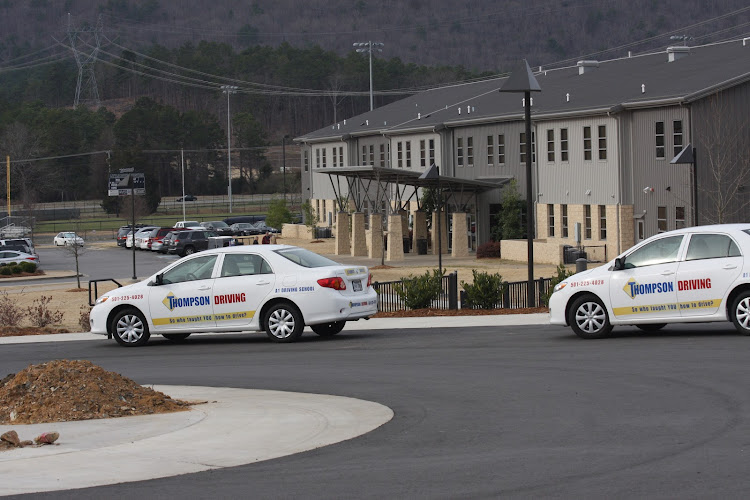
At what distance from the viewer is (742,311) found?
15742mm

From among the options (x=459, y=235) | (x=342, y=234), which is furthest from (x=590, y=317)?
(x=342, y=234)

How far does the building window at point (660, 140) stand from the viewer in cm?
4535

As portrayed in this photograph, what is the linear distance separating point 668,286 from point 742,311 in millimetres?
1063

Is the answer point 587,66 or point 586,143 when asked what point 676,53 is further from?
point 586,143

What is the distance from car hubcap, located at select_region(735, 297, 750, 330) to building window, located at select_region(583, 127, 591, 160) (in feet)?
A: 114

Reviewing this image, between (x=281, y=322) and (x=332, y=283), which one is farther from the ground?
(x=332, y=283)

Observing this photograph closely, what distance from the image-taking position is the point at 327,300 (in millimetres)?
18062

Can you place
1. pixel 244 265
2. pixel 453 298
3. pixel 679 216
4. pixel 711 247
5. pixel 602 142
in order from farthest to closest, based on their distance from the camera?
pixel 602 142, pixel 679 216, pixel 453 298, pixel 244 265, pixel 711 247

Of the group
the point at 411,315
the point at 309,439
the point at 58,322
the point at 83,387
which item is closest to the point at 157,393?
the point at 83,387

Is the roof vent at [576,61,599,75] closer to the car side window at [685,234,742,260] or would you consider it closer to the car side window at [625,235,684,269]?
the car side window at [625,235,684,269]

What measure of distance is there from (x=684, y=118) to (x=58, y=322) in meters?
26.9

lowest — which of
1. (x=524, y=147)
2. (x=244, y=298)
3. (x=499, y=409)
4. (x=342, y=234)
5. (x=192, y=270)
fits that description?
(x=499, y=409)

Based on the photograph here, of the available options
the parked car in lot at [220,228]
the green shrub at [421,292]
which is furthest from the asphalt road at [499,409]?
the parked car in lot at [220,228]

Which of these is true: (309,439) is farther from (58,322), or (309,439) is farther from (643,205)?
(643,205)
